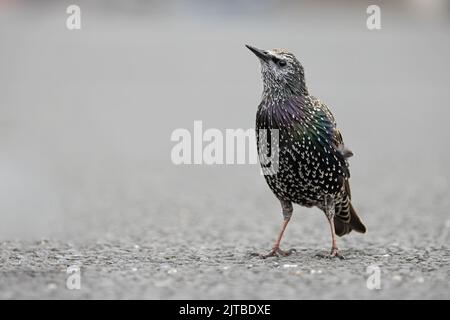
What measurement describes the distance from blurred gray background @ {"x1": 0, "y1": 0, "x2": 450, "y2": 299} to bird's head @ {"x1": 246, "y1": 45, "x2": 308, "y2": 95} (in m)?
1.26

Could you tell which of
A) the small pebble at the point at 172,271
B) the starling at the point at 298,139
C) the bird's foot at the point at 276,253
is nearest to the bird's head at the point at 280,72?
the starling at the point at 298,139

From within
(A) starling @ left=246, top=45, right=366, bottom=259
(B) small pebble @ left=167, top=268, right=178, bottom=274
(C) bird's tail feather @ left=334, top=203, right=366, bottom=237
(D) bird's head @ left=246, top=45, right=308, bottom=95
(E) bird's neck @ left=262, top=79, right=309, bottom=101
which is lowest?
(B) small pebble @ left=167, top=268, right=178, bottom=274

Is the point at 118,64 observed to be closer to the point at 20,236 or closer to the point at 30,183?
the point at 30,183

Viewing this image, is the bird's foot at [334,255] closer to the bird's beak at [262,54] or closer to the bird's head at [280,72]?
the bird's head at [280,72]

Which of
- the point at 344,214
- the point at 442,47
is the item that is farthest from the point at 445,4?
the point at 344,214

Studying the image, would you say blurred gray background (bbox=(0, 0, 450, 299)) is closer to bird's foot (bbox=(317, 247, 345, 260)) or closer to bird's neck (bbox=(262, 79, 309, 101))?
bird's foot (bbox=(317, 247, 345, 260))

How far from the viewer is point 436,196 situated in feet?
31.4

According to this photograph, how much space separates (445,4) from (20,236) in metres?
26.5

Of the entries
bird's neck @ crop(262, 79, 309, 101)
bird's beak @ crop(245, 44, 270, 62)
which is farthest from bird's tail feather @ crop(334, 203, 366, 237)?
bird's beak @ crop(245, 44, 270, 62)

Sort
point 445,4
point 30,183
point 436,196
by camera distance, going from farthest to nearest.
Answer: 1. point 445,4
2. point 30,183
3. point 436,196

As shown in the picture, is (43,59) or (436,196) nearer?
(436,196)

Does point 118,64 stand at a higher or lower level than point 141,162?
higher

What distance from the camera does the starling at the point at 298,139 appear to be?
5625 millimetres

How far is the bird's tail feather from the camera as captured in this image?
6.46 m
